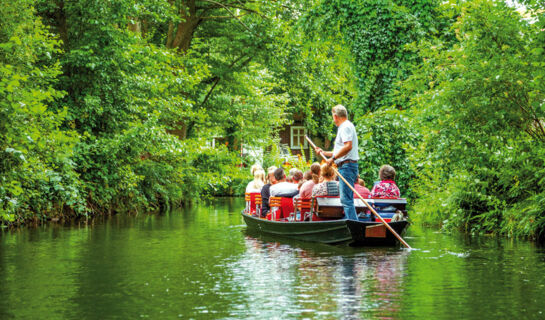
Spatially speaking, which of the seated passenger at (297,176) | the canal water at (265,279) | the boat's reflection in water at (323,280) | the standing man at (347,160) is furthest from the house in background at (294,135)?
the standing man at (347,160)

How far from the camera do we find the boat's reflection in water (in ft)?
20.7

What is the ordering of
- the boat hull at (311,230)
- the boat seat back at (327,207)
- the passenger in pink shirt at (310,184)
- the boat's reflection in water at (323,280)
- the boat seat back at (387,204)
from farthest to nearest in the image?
1. the passenger in pink shirt at (310,184)
2. the boat seat back at (387,204)
3. the boat seat back at (327,207)
4. the boat hull at (311,230)
5. the boat's reflection in water at (323,280)

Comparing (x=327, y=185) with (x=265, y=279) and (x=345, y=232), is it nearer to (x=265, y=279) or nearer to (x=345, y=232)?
(x=345, y=232)

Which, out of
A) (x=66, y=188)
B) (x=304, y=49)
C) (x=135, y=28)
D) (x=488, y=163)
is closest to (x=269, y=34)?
(x=304, y=49)

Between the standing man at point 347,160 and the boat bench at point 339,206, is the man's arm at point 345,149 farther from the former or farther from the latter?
the boat bench at point 339,206

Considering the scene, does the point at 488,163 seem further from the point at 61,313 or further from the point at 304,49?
the point at 304,49

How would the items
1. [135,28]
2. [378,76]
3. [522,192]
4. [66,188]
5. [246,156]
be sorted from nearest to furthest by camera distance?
1. [522,192]
2. [66,188]
3. [378,76]
4. [135,28]
5. [246,156]

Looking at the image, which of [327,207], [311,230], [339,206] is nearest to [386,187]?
[339,206]

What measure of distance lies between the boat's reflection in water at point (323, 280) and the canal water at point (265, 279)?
0.01 m

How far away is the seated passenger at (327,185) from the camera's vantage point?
39.7 ft

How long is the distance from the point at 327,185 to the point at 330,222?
0.79 m

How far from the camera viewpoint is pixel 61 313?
20.7 feet

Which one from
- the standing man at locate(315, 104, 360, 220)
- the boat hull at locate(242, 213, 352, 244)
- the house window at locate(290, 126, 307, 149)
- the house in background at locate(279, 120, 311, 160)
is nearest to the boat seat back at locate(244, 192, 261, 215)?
the boat hull at locate(242, 213, 352, 244)

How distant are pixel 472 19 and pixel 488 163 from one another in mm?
2497
